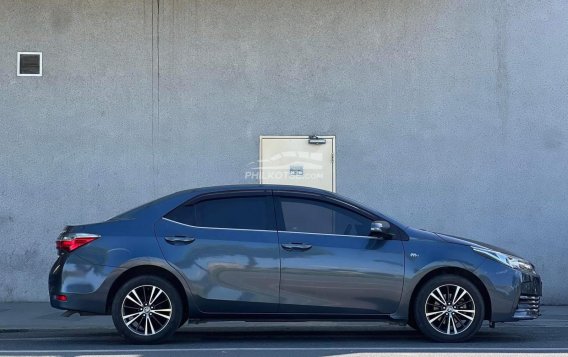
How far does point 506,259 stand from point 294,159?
4823mm

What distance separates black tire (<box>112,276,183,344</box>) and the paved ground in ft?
0.51

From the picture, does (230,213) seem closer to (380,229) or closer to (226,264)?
(226,264)

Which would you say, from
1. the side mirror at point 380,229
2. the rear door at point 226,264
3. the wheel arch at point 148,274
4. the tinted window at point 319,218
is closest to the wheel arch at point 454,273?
the side mirror at point 380,229

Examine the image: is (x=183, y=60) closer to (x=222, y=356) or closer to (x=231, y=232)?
(x=231, y=232)

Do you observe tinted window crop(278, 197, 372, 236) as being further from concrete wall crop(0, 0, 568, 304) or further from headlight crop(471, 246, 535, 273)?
concrete wall crop(0, 0, 568, 304)

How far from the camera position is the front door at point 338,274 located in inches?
403

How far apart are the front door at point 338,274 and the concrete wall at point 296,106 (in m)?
4.43

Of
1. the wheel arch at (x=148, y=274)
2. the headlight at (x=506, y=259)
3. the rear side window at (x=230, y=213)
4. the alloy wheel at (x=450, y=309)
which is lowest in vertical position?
the alloy wheel at (x=450, y=309)

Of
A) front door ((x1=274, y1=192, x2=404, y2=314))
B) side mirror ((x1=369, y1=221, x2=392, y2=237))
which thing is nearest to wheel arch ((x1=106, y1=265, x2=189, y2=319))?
front door ((x1=274, y1=192, x2=404, y2=314))

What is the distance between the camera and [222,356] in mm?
9625

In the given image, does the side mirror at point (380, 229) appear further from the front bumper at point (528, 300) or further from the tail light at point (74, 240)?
the tail light at point (74, 240)

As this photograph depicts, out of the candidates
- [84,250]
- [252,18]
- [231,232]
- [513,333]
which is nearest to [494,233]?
[513,333]

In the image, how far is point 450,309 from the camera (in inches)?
407

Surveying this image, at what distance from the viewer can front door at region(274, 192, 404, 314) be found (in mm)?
10227
